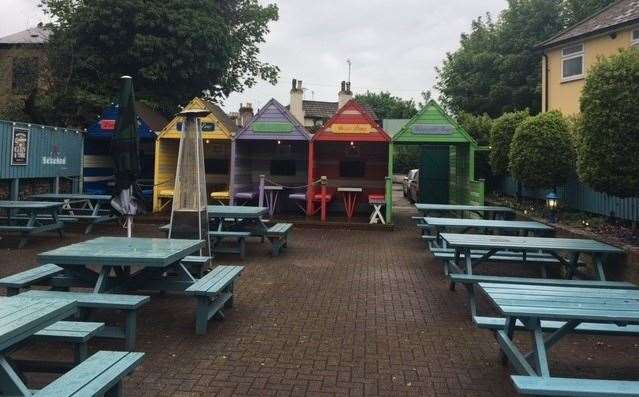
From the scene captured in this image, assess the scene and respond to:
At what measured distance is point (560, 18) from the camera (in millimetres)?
30688

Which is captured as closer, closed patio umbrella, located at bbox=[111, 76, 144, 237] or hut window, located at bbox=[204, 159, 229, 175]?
closed patio umbrella, located at bbox=[111, 76, 144, 237]

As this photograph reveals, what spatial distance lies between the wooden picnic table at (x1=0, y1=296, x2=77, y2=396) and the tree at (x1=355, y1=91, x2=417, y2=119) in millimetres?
56715

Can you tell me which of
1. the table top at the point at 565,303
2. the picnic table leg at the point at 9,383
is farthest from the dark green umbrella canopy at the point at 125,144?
the table top at the point at 565,303

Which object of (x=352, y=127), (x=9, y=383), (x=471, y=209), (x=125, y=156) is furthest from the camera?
(x=352, y=127)

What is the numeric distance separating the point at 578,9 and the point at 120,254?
3203 cm

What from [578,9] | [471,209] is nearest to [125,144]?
[471,209]

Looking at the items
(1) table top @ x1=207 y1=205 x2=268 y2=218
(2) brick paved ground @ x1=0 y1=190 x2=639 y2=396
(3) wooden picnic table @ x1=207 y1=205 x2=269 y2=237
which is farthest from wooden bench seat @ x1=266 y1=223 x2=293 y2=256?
(2) brick paved ground @ x1=0 y1=190 x2=639 y2=396

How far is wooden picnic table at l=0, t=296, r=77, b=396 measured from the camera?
2941mm

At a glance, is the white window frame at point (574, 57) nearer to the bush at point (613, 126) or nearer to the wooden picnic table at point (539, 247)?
the bush at point (613, 126)

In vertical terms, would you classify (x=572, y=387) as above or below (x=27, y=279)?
below

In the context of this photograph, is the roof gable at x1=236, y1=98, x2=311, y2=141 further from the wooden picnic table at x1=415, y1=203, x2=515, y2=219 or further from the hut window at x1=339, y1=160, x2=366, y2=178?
the wooden picnic table at x1=415, y1=203, x2=515, y2=219

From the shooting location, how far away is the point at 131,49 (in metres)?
19.8

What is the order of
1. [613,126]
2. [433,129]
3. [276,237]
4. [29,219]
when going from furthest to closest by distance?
[433,129] < [29,219] < [276,237] < [613,126]

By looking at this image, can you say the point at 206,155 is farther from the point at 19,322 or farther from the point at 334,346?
the point at 19,322
